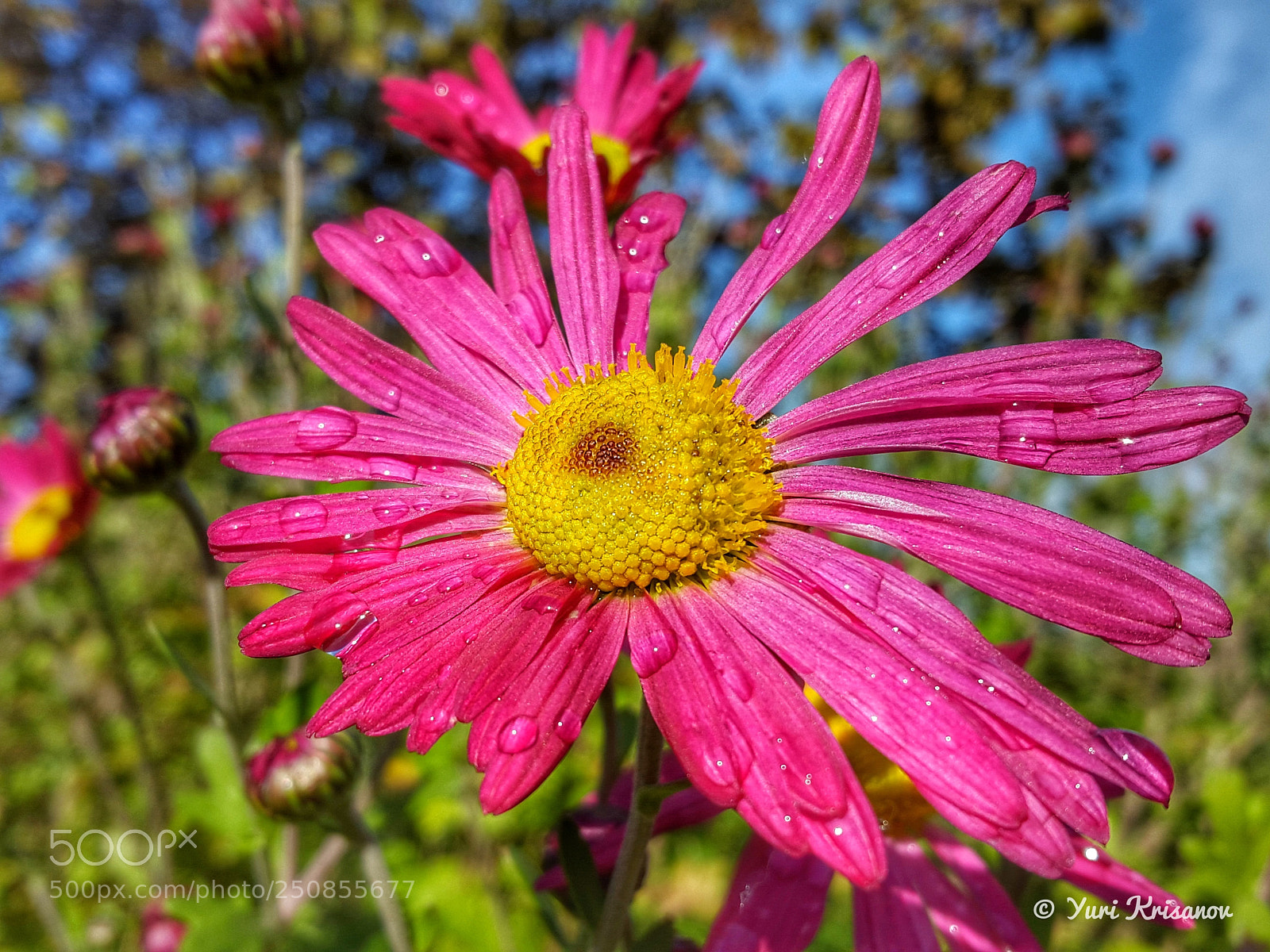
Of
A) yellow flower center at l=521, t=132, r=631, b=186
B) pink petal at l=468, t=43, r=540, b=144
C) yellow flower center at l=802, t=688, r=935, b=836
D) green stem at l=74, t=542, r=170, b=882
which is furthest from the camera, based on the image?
green stem at l=74, t=542, r=170, b=882

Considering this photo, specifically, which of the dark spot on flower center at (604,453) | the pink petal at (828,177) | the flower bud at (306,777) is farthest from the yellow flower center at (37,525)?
the pink petal at (828,177)

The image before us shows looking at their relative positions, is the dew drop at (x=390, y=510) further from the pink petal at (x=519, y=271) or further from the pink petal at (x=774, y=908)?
the pink petal at (x=774, y=908)

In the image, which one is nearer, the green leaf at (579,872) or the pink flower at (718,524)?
the pink flower at (718,524)

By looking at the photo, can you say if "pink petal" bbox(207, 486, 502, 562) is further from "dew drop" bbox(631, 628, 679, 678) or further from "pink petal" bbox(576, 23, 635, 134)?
"pink petal" bbox(576, 23, 635, 134)

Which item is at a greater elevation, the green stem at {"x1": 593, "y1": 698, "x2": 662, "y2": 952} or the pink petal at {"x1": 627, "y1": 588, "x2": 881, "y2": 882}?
the pink petal at {"x1": 627, "y1": 588, "x2": 881, "y2": 882}

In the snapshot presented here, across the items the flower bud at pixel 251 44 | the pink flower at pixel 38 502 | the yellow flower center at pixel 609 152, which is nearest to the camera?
the yellow flower center at pixel 609 152

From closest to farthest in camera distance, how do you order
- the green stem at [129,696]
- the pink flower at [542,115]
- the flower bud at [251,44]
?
1. the pink flower at [542,115]
2. the flower bud at [251,44]
3. the green stem at [129,696]

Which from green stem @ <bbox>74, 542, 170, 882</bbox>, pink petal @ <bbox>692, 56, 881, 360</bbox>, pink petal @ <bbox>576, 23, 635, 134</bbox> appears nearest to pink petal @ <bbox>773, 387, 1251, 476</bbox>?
pink petal @ <bbox>692, 56, 881, 360</bbox>
